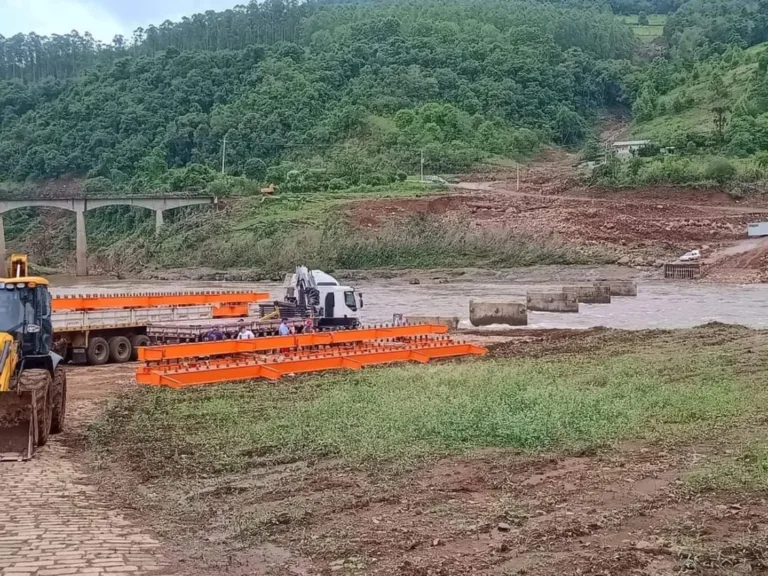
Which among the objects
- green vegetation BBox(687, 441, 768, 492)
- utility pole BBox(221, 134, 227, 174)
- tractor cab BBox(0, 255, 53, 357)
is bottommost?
green vegetation BBox(687, 441, 768, 492)

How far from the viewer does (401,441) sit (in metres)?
11.2

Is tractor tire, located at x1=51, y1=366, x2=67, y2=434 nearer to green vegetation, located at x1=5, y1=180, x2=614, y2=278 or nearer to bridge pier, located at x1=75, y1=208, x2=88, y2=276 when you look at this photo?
green vegetation, located at x1=5, y1=180, x2=614, y2=278

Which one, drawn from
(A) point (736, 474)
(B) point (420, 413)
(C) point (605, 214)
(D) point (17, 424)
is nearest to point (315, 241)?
(C) point (605, 214)

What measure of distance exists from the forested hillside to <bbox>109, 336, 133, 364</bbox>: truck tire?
6937 centimetres

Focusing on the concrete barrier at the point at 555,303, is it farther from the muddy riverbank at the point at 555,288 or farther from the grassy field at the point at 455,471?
the grassy field at the point at 455,471

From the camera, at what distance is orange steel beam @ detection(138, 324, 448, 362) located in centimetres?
1980

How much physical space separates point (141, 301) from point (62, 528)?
851 inches

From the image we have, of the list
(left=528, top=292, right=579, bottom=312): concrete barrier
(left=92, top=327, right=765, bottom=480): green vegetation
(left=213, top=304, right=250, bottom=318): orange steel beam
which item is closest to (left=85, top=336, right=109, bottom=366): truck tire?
(left=213, top=304, right=250, bottom=318): orange steel beam

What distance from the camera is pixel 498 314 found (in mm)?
33906

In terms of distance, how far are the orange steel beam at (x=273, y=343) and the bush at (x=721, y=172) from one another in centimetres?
5826

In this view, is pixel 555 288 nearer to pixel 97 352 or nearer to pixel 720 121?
pixel 97 352

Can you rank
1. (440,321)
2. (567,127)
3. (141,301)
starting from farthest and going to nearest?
(567,127) → (440,321) → (141,301)

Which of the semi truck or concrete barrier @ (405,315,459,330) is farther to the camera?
concrete barrier @ (405,315,459,330)

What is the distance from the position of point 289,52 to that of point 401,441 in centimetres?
14436
